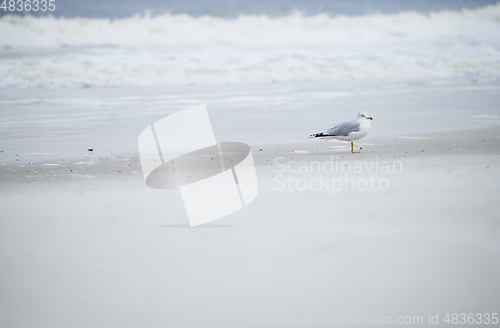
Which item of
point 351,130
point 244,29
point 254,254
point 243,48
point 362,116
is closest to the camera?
point 254,254

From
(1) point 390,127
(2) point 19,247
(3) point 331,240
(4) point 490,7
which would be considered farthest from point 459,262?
→ (4) point 490,7

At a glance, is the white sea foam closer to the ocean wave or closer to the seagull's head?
the ocean wave

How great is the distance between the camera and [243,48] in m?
26.8

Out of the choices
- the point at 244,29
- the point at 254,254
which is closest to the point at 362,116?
the point at 254,254

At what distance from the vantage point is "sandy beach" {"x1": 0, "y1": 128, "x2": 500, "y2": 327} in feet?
9.24

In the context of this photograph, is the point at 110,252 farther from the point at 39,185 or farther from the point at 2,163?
the point at 2,163

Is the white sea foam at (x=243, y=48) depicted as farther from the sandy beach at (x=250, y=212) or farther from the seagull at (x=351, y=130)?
the seagull at (x=351, y=130)

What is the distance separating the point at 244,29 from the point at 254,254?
91.6ft

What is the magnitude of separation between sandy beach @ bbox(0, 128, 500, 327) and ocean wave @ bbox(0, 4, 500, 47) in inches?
896

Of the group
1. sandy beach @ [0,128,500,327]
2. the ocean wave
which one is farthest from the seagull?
the ocean wave

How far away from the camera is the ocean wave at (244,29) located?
2620 cm

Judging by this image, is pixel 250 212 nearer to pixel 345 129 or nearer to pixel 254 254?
pixel 254 254

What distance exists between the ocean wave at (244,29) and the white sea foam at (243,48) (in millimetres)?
53

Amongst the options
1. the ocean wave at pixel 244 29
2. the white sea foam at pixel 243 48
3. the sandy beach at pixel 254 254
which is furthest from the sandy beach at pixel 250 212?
the ocean wave at pixel 244 29
